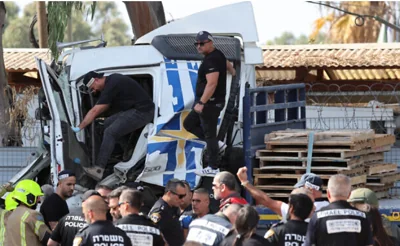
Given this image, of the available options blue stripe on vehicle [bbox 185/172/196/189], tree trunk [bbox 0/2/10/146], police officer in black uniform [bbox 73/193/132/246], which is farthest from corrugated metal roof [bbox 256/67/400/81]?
police officer in black uniform [bbox 73/193/132/246]

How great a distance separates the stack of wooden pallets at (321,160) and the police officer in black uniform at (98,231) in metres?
3.20

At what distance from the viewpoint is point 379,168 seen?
444 inches

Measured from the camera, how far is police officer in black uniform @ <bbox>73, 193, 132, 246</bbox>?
8016 mm

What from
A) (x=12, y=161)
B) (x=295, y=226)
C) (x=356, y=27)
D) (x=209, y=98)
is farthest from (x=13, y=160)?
(x=356, y=27)

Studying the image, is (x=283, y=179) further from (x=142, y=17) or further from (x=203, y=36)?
(x=142, y=17)

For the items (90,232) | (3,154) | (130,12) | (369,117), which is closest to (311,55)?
(130,12)

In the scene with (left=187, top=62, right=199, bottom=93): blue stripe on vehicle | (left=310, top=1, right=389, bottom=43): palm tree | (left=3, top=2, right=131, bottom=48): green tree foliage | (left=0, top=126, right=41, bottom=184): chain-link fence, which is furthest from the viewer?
(left=3, top=2, right=131, bottom=48): green tree foliage

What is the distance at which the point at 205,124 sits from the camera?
37.5 feet

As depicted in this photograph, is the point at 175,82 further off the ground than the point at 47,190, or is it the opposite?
the point at 175,82

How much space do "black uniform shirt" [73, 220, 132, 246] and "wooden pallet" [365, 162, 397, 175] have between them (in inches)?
158

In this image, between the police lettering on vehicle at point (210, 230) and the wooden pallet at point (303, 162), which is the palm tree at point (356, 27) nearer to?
the wooden pallet at point (303, 162)

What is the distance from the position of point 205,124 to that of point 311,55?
12.8m

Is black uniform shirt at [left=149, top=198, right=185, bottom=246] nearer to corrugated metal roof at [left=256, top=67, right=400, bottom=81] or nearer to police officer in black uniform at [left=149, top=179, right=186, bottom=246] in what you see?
police officer in black uniform at [left=149, top=179, right=186, bottom=246]

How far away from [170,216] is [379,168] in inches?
118
